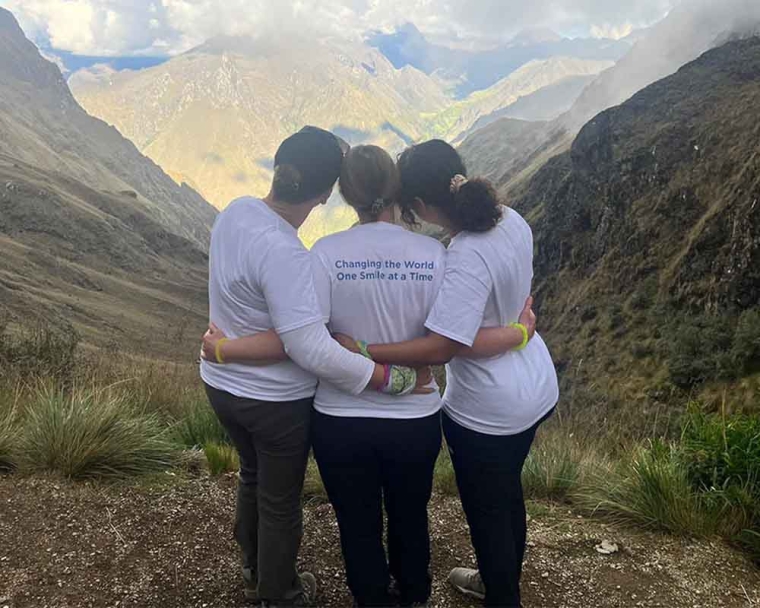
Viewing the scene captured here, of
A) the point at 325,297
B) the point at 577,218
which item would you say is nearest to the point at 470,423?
the point at 325,297

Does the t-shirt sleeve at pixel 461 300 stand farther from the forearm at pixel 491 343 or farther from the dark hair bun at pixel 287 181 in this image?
the dark hair bun at pixel 287 181

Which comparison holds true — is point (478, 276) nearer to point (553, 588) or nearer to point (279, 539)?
point (279, 539)

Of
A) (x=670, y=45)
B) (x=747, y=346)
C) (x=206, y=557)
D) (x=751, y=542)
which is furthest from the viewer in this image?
(x=670, y=45)

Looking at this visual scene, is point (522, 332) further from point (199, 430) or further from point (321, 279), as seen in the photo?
point (199, 430)

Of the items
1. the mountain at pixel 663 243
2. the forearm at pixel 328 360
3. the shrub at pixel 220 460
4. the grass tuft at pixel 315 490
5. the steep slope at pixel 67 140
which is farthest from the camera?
the steep slope at pixel 67 140

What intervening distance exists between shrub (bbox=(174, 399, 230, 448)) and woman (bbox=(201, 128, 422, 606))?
2.56 metres

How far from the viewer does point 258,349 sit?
2521 mm

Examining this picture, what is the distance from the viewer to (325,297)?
2.42 metres

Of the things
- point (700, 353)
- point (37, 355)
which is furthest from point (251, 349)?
point (700, 353)

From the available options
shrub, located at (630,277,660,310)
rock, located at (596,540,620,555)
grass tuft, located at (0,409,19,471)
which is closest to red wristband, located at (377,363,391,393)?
rock, located at (596,540,620,555)

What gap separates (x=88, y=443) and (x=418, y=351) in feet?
9.37

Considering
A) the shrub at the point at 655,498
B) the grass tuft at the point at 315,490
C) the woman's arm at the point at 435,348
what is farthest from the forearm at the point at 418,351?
the shrub at the point at 655,498

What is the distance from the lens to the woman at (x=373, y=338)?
241 centimetres

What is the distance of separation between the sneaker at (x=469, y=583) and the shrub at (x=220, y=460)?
1973mm
